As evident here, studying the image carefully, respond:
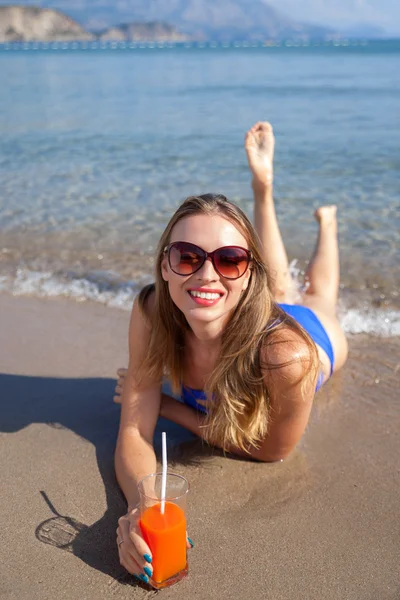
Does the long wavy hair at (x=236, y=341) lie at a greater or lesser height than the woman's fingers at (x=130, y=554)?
greater

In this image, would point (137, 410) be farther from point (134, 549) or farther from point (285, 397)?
point (134, 549)

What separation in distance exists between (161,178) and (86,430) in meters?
6.96

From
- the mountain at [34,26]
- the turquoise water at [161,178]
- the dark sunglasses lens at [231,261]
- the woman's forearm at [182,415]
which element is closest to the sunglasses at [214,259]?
the dark sunglasses lens at [231,261]

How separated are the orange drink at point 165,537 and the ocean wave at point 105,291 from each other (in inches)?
112

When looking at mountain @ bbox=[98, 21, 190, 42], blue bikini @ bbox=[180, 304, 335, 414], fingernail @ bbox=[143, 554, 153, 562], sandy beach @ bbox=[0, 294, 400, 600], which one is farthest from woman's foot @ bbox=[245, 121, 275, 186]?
mountain @ bbox=[98, 21, 190, 42]

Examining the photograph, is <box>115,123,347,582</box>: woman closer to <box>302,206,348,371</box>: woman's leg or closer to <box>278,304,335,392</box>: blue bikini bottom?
<box>278,304,335,392</box>: blue bikini bottom

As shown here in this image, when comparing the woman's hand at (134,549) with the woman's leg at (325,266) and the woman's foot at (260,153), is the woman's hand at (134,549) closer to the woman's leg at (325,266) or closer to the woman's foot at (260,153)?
the woman's leg at (325,266)

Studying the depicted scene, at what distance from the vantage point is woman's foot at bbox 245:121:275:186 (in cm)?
479

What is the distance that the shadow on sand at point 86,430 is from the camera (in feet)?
8.54

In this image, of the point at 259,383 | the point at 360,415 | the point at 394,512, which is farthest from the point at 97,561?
the point at 360,415

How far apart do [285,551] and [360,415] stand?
4.13 ft

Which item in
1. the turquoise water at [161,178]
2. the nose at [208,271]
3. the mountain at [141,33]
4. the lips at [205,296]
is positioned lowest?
the mountain at [141,33]

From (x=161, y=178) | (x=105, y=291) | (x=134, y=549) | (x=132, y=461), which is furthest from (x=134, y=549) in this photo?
(x=161, y=178)

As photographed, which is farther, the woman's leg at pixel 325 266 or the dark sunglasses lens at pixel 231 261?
the woman's leg at pixel 325 266
